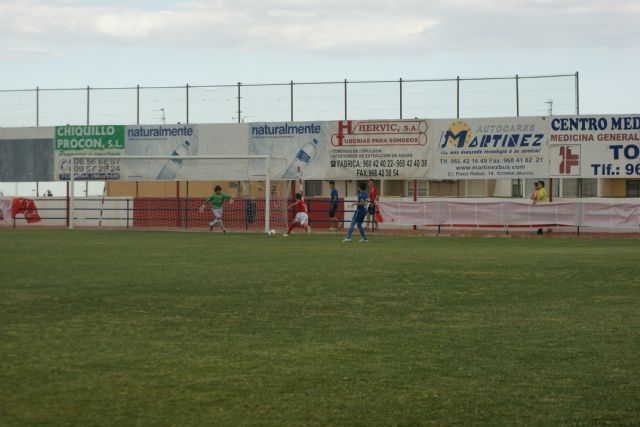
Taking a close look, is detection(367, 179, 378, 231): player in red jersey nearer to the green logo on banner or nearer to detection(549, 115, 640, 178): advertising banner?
detection(549, 115, 640, 178): advertising banner

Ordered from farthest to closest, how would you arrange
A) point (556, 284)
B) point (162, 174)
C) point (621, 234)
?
1. point (162, 174)
2. point (621, 234)
3. point (556, 284)

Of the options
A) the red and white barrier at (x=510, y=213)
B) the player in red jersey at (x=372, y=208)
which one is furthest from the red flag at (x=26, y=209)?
the red and white barrier at (x=510, y=213)

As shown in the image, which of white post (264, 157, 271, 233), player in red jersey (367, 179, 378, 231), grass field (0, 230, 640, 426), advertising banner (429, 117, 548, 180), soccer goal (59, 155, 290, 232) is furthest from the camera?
soccer goal (59, 155, 290, 232)

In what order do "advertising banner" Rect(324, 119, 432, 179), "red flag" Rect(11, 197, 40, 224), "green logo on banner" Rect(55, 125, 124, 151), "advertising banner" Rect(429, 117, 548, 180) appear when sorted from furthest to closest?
"green logo on banner" Rect(55, 125, 124, 151) < "red flag" Rect(11, 197, 40, 224) < "advertising banner" Rect(324, 119, 432, 179) < "advertising banner" Rect(429, 117, 548, 180)

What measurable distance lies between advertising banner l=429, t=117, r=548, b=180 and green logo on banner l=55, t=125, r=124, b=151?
13.9 m

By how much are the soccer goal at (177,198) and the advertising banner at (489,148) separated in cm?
665

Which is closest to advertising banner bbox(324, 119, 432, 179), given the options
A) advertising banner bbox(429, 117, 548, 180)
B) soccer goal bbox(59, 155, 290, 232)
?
advertising banner bbox(429, 117, 548, 180)

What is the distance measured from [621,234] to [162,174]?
1930cm

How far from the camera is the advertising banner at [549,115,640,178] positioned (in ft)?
133

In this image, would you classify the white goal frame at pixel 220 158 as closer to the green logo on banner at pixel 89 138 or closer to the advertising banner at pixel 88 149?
the advertising banner at pixel 88 149

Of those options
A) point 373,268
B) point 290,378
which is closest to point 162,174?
point 373,268

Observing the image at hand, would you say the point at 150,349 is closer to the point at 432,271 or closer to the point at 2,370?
the point at 2,370

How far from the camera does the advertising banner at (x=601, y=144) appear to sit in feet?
133

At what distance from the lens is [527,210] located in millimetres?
37031
